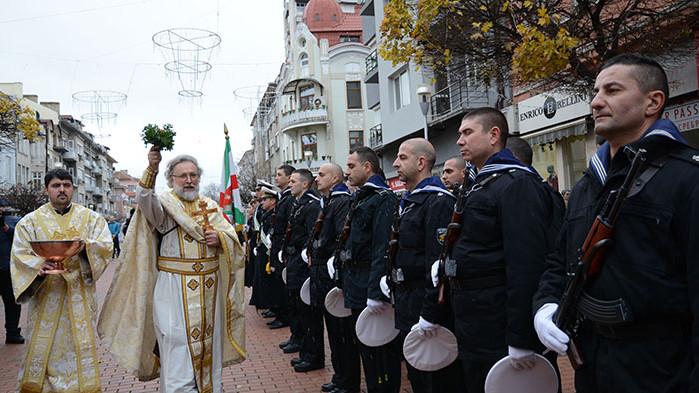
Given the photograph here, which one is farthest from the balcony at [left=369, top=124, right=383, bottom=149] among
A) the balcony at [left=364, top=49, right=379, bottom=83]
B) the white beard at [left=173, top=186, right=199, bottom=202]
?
the white beard at [left=173, top=186, right=199, bottom=202]

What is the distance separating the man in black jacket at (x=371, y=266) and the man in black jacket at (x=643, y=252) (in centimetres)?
245

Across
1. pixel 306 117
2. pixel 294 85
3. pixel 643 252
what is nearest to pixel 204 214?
pixel 643 252

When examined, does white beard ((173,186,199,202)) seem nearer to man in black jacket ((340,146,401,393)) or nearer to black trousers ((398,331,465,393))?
man in black jacket ((340,146,401,393))

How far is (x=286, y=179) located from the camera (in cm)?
901

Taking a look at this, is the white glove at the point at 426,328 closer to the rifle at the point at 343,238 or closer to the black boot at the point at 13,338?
the rifle at the point at 343,238

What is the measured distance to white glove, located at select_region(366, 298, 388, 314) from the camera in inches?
188

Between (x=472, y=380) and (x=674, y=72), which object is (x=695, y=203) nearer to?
(x=472, y=380)

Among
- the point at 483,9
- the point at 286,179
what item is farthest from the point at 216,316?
the point at 483,9

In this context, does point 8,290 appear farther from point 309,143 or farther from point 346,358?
point 309,143

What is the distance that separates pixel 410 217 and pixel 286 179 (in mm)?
4903

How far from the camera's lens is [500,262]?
3.30m

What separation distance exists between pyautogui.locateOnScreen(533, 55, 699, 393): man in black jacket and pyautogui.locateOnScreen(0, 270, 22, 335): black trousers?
916cm

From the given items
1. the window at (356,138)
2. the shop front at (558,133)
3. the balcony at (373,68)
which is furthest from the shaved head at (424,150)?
the window at (356,138)

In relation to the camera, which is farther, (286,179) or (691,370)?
(286,179)
